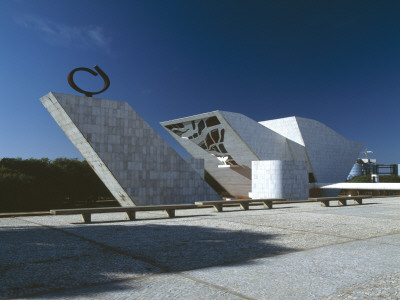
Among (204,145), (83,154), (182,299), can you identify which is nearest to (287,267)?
(182,299)

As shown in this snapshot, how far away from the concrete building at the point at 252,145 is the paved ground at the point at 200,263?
2598cm

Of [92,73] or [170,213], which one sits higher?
[92,73]

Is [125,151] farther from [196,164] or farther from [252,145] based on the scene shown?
[252,145]

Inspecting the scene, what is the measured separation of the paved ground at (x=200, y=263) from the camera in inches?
147

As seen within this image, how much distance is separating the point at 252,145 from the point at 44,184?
2481cm

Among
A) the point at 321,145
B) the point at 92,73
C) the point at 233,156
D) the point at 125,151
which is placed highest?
the point at 92,73

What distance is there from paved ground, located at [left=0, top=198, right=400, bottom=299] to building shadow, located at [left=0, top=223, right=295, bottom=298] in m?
0.01

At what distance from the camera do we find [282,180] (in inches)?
906

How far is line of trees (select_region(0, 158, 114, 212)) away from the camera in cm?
3528

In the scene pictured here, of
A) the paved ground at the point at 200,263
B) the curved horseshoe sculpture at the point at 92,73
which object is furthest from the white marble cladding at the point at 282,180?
the paved ground at the point at 200,263

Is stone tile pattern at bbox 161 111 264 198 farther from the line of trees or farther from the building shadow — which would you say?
the building shadow

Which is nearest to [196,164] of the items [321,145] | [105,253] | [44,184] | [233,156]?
[105,253]

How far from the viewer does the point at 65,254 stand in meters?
5.52

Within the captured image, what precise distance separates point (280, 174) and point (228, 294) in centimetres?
2015
